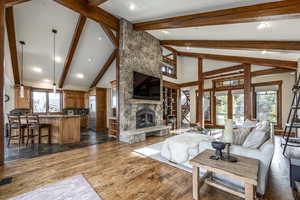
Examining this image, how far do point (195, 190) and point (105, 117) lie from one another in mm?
6560

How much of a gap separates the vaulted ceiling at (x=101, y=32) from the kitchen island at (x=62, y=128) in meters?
A: 2.45

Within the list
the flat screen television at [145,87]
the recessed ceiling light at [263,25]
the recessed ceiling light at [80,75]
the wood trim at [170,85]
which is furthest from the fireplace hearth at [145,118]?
the recessed ceiling light at [263,25]

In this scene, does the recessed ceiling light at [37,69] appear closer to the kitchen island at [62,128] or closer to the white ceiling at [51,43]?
the white ceiling at [51,43]

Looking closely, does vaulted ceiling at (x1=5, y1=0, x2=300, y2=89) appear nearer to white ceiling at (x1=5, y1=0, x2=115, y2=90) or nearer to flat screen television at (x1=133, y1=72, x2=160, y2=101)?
white ceiling at (x1=5, y1=0, x2=115, y2=90)

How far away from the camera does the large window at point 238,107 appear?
23.1ft

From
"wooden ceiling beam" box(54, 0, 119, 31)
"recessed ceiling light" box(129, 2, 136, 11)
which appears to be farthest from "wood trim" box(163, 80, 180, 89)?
"recessed ceiling light" box(129, 2, 136, 11)

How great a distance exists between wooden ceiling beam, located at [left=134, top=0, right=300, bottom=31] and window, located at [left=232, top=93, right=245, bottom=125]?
5055mm

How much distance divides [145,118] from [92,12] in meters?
4.19

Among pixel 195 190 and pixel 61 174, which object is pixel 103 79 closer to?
pixel 61 174

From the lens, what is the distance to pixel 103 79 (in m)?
7.88

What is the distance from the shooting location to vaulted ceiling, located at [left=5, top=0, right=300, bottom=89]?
337cm

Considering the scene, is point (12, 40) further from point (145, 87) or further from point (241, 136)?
point (241, 136)

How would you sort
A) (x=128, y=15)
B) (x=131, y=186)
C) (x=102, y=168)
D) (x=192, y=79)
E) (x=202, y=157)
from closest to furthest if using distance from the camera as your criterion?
(x=202, y=157) → (x=131, y=186) → (x=102, y=168) → (x=128, y=15) → (x=192, y=79)

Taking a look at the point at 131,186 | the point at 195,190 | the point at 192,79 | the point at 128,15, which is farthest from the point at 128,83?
the point at 192,79
